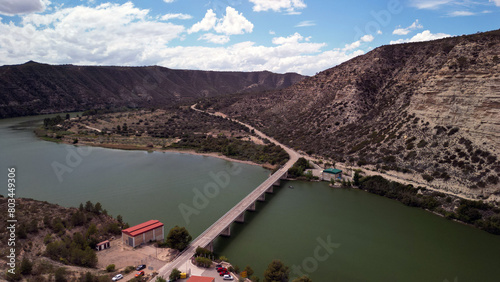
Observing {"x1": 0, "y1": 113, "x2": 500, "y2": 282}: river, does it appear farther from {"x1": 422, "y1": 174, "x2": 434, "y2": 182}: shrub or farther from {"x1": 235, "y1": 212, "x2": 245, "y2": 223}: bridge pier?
{"x1": 422, "y1": 174, "x2": 434, "y2": 182}: shrub

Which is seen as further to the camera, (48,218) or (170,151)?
(170,151)

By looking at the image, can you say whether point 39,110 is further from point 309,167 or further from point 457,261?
point 457,261

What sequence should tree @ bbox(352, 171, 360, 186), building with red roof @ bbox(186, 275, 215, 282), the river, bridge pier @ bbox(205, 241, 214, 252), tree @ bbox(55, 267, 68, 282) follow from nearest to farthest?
tree @ bbox(55, 267, 68, 282) → building with red roof @ bbox(186, 275, 215, 282) → the river → bridge pier @ bbox(205, 241, 214, 252) → tree @ bbox(352, 171, 360, 186)

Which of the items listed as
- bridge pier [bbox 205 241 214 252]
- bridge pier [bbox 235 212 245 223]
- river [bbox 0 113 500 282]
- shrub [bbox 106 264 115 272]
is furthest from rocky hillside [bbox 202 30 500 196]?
shrub [bbox 106 264 115 272]

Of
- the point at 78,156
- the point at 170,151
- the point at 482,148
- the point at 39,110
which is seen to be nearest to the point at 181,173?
the point at 170,151

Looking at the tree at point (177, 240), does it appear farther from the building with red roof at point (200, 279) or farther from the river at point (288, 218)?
the building with red roof at point (200, 279)

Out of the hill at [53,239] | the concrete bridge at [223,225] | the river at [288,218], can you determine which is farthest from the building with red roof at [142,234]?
the concrete bridge at [223,225]
